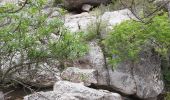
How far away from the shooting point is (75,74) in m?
10.6

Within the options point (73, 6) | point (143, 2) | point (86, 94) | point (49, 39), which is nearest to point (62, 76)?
point (86, 94)

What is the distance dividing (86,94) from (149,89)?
9.00 feet

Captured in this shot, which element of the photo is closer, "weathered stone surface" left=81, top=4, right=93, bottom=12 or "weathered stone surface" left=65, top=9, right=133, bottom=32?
"weathered stone surface" left=65, top=9, right=133, bottom=32

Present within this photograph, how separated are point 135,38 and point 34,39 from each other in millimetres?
3772

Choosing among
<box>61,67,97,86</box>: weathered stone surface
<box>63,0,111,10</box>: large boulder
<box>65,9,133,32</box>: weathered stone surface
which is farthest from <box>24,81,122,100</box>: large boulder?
<box>63,0,111,10</box>: large boulder

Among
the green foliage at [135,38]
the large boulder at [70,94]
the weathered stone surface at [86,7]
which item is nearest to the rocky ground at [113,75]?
the green foliage at [135,38]

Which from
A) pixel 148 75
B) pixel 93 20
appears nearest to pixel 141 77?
pixel 148 75

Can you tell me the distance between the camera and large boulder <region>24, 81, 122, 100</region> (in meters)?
8.33

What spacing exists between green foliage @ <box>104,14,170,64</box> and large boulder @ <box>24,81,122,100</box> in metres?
1.88

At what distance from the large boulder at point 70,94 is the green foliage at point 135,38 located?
1883mm

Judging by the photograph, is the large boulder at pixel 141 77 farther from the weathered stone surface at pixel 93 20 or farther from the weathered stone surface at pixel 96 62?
the weathered stone surface at pixel 93 20

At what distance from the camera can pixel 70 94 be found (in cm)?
849

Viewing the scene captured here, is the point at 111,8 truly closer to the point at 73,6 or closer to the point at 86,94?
the point at 73,6

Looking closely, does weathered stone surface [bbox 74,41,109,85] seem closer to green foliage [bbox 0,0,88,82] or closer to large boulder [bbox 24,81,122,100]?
large boulder [bbox 24,81,122,100]
